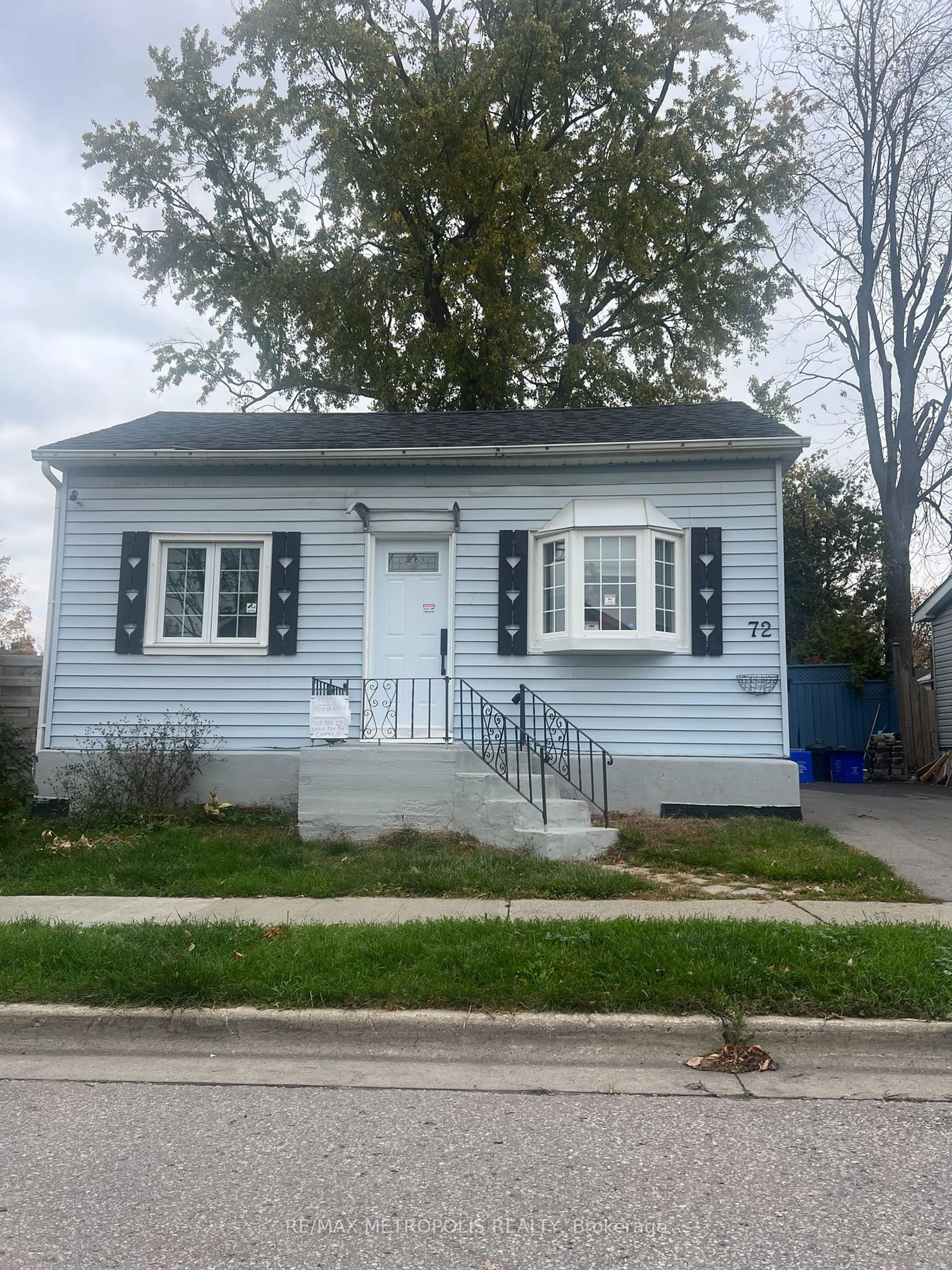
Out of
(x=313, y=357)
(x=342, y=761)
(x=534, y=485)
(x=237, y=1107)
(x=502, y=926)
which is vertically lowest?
(x=237, y=1107)

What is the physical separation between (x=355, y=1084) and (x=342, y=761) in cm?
538

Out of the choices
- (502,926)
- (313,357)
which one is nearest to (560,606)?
(502,926)

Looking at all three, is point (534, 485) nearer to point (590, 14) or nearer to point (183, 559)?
point (183, 559)

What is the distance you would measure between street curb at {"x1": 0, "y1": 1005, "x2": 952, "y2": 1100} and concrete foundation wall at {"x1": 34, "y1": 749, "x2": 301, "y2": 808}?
19.7 feet

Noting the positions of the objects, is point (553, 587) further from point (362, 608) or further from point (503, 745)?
point (362, 608)

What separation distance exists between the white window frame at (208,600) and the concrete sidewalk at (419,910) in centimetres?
419

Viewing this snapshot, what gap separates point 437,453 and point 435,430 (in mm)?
1582

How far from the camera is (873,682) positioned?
20.3 meters

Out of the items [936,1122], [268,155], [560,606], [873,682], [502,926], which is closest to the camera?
[936,1122]

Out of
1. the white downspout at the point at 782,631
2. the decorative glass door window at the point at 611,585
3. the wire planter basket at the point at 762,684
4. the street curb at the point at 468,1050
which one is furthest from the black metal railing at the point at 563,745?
the street curb at the point at 468,1050

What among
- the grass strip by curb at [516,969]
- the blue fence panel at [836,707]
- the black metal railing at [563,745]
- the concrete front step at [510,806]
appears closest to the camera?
the grass strip by curb at [516,969]

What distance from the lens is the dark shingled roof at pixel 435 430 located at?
1123 cm

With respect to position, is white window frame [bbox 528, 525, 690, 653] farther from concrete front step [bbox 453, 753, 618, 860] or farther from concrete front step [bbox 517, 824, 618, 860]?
concrete front step [bbox 517, 824, 618, 860]

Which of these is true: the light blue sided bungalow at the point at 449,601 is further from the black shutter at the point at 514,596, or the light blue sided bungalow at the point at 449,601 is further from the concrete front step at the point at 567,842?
the concrete front step at the point at 567,842
